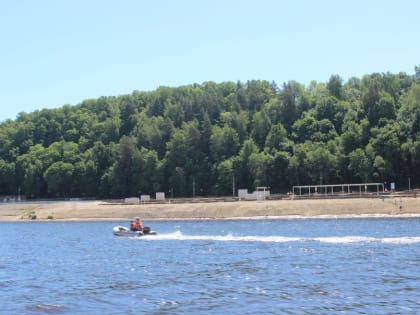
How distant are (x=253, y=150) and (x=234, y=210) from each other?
180 ft

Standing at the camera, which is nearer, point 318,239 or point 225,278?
point 225,278

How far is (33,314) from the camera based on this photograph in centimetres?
2605

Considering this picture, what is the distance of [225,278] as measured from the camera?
111 ft

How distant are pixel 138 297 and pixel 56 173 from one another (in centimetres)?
15977

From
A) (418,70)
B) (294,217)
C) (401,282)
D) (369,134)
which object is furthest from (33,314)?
(418,70)

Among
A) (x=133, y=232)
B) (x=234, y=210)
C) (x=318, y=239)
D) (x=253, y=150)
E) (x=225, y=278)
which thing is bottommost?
(x=225, y=278)

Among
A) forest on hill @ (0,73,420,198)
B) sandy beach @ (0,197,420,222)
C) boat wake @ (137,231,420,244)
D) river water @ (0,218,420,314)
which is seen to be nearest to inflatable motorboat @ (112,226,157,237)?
boat wake @ (137,231,420,244)

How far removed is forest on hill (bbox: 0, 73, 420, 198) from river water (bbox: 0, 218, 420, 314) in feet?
287

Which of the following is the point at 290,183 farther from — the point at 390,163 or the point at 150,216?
the point at 150,216

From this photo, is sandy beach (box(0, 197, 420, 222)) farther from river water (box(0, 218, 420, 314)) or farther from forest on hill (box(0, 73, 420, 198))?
river water (box(0, 218, 420, 314))

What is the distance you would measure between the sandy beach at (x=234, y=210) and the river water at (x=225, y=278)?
125ft

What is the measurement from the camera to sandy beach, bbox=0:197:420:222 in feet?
311

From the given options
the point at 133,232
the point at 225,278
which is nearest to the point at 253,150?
the point at 133,232

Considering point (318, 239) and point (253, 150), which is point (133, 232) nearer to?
point (318, 239)
